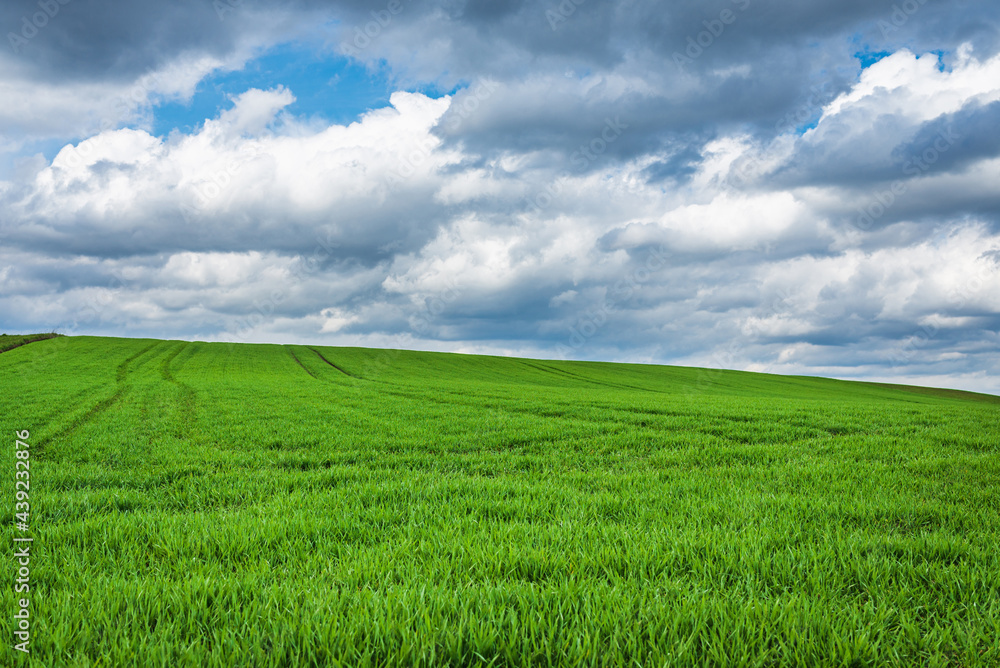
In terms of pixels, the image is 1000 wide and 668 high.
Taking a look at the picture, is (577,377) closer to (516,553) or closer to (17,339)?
(516,553)

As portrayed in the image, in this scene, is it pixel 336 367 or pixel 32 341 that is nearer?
pixel 336 367

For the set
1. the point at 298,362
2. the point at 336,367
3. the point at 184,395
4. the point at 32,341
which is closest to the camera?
the point at 184,395

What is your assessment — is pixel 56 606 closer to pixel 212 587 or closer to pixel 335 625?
pixel 212 587

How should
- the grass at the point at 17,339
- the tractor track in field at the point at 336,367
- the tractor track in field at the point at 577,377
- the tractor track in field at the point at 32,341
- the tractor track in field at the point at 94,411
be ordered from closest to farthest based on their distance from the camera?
1. the tractor track in field at the point at 94,411
2. the tractor track in field at the point at 336,367
3. the tractor track in field at the point at 577,377
4. the tractor track in field at the point at 32,341
5. the grass at the point at 17,339

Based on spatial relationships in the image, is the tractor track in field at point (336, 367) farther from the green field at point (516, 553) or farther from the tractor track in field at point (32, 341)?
the green field at point (516, 553)

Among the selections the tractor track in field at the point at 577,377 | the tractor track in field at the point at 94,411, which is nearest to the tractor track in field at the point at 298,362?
the tractor track in field at the point at 94,411

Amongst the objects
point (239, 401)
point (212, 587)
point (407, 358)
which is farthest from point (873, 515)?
point (407, 358)

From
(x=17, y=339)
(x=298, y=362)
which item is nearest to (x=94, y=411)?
(x=298, y=362)

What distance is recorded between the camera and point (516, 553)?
4.35 meters

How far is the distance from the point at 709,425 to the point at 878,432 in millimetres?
4473

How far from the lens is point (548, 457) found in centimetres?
1008

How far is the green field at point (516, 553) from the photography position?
119 inches

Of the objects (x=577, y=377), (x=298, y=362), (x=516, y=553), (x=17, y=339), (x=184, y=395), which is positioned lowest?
(x=184, y=395)

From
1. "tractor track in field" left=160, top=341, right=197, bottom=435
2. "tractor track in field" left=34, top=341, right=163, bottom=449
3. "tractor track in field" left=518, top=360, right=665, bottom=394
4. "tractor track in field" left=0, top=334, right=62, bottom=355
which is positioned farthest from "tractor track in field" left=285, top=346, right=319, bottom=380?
"tractor track in field" left=518, top=360, right=665, bottom=394
